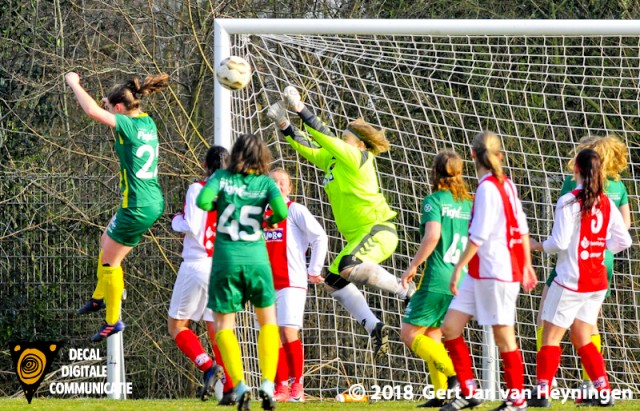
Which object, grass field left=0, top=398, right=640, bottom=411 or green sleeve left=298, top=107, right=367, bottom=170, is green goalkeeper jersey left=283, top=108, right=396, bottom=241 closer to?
green sleeve left=298, top=107, right=367, bottom=170

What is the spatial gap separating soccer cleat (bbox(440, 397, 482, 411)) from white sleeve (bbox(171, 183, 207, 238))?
210 cm

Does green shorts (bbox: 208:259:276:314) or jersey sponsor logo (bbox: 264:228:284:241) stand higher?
jersey sponsor logo (bbox: 264:228:284:241)

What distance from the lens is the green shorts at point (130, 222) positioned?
24.8ft

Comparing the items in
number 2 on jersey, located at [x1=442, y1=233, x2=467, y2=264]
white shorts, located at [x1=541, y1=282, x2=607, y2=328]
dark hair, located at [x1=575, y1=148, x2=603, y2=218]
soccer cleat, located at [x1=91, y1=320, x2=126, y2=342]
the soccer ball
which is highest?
the soccer ball

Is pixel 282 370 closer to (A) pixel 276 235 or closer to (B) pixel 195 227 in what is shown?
(A) pixel 276 235

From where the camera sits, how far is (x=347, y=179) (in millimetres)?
8039

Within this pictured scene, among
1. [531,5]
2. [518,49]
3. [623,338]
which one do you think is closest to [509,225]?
[623,338]

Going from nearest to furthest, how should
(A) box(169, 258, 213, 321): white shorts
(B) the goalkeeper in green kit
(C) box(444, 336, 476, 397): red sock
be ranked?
(C) box(444, 336, 476, 397): red sock → (A) box(169, 258, 213, 321): white shorts → (B) the goalkeeper in green kit

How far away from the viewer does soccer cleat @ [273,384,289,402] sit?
7965mm

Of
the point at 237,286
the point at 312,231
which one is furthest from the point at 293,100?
the point at 237,286

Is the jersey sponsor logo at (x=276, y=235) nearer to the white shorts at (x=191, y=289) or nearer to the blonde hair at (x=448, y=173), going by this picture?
the white shorts at (x=191, y=289)

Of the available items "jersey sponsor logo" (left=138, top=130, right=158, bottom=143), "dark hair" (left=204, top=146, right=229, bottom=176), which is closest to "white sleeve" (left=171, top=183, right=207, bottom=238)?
"dark hair" (left=204, top=146, right=229, bottom=176)

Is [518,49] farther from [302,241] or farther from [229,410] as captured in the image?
[229,410]

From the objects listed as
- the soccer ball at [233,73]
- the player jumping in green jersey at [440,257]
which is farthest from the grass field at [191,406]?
the soccer ball at [233,73]
